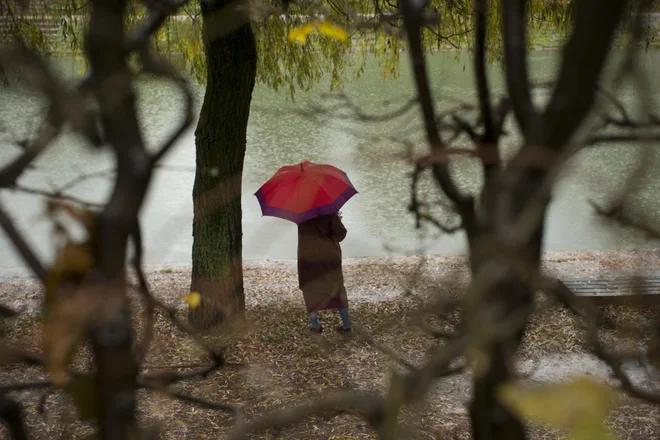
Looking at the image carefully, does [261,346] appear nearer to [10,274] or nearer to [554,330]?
[554,330]

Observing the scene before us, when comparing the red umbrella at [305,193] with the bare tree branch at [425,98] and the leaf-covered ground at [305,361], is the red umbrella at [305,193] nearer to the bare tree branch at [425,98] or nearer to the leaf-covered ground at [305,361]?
the leaf-covered ground at [305,361]

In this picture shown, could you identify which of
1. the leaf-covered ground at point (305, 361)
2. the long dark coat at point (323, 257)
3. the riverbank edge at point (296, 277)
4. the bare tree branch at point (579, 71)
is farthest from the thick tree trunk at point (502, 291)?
the riverbank edge at point (296, 277)

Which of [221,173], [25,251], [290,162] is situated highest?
[25,251]

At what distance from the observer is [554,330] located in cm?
587

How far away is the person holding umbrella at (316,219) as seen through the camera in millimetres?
5434

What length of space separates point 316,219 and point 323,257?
0.97 feet

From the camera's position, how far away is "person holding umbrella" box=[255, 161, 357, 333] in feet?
17.8

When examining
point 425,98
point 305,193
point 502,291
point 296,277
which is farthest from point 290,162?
point 502,291

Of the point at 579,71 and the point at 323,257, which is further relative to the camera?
the point at 323,257

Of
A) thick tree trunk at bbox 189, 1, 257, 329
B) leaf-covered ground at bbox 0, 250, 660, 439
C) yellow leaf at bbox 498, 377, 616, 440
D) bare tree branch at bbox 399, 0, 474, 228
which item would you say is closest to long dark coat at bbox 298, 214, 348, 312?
leaf-covered ground at bbox 0, 250, 660, 439

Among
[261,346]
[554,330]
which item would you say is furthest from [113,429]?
[554,330]

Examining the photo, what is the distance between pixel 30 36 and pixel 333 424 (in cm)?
362

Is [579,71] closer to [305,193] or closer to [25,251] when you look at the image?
[25,251]

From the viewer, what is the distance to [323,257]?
5.67 metres
